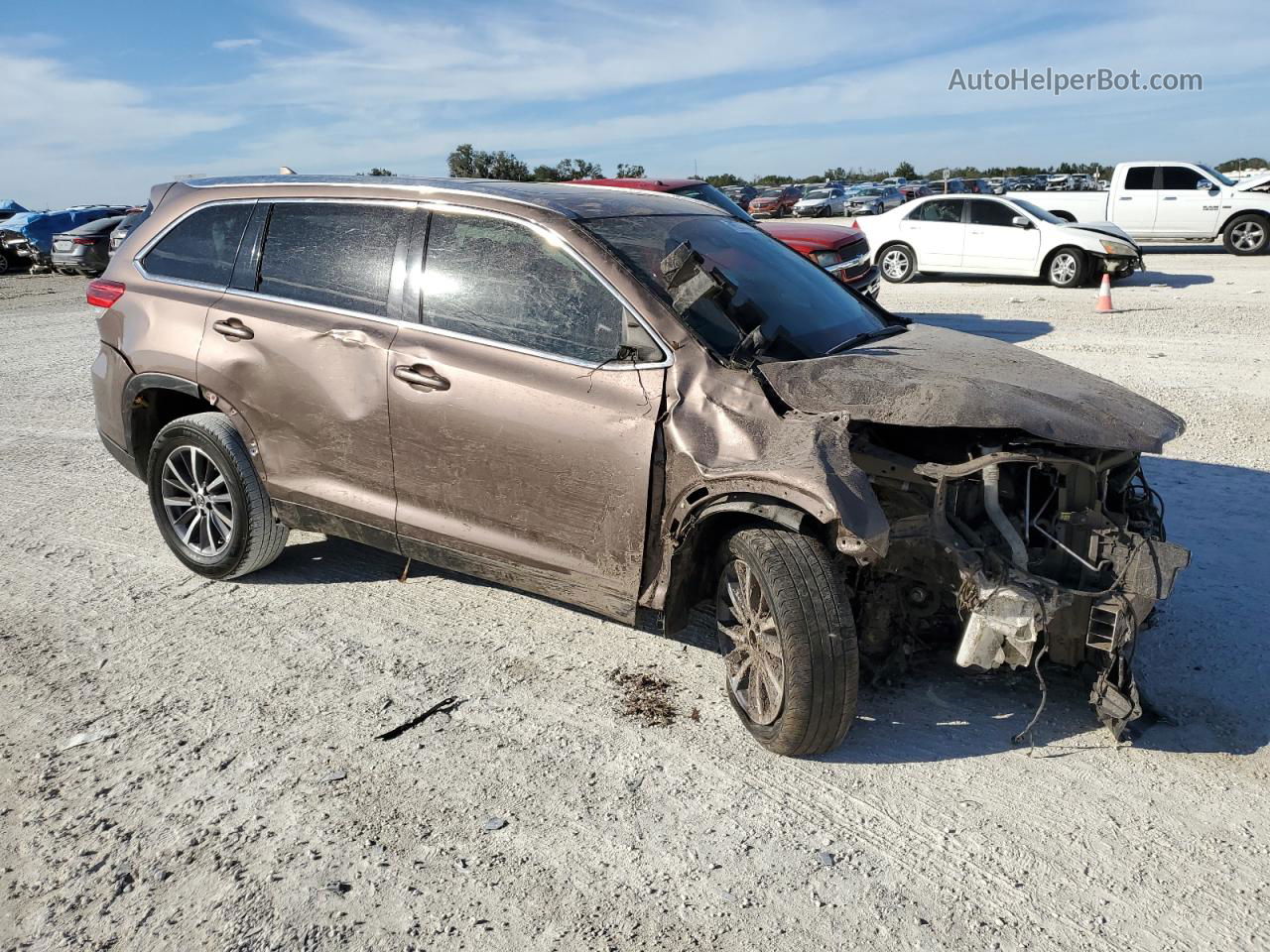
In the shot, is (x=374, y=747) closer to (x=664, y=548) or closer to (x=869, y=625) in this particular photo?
(x=664, y=548)

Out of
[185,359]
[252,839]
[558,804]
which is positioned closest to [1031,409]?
[558,804]

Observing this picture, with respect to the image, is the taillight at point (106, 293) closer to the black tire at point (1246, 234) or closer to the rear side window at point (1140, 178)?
the rear side window at point (1140, 178)

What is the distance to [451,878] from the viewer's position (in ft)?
10.1

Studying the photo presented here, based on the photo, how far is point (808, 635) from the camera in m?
3.41

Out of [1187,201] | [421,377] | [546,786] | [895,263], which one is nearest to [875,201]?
[1187,201]

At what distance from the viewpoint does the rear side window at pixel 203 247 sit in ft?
16.7

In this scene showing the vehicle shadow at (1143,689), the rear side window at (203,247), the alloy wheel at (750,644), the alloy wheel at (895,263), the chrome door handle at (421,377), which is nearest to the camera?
the alloy wheel at (750,644)

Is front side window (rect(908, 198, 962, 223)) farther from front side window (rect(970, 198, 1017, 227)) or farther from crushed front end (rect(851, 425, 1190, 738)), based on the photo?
crushed front end (rect(851, 425, 1190, 738))

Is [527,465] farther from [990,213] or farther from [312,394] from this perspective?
[990,213]

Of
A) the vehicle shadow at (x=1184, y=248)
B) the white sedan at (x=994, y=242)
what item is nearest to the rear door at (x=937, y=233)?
the white sedan at (x=994, y=242)

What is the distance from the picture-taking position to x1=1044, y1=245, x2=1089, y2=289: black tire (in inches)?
642

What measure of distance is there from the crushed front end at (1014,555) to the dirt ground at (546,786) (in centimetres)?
41

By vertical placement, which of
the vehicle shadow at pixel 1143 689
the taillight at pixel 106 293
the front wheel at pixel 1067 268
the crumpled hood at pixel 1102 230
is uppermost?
the crumpled hood at pixel 1102 230

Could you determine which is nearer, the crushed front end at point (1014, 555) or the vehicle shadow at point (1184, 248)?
the crushed front end at point (1014, 555)
